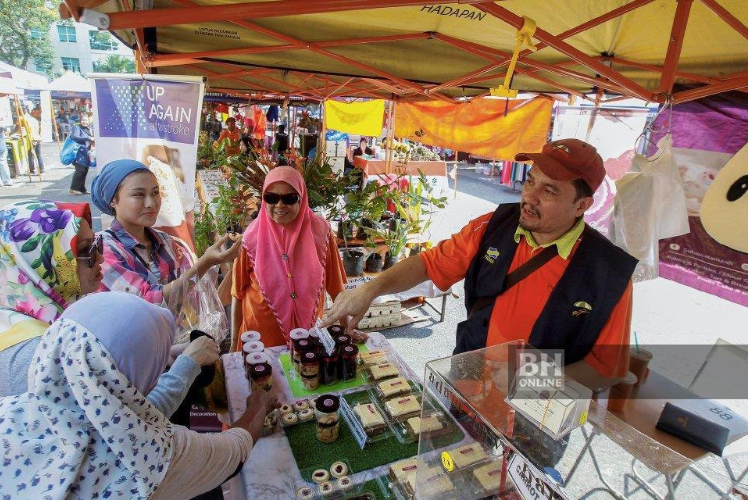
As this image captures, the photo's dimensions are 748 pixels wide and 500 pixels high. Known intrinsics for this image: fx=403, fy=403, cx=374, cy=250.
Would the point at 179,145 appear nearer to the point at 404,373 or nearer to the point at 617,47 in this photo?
the point at 404,373

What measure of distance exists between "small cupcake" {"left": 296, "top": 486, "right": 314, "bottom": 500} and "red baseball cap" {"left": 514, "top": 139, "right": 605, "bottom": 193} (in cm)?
154

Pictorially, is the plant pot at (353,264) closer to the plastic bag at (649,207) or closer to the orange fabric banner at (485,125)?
the orange fabric banner at (485,125)

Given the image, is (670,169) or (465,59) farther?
(465,59)

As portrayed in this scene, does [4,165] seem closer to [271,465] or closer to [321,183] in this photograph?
[321,183]

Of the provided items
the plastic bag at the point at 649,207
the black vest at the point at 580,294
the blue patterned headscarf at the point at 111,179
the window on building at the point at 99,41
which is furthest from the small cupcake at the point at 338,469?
the window on building at the point at 99,41

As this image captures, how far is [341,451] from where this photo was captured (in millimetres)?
1583

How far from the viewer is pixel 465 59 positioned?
3787mm

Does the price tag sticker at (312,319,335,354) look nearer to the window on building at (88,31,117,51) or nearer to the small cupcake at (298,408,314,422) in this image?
the small cupcake at (298,408,314,422)

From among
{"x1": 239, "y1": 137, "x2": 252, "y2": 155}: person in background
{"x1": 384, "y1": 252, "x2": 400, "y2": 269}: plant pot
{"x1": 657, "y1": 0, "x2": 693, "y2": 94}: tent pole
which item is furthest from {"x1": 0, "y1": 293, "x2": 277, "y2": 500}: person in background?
{"x1": 239, "y1": 137, "x2": 252, "y2": 155}: person in background

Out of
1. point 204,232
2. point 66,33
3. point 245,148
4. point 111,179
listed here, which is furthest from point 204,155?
point 66,33

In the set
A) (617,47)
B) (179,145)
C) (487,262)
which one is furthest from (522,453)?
(617,47)

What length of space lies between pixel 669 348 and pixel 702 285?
5.71 feet

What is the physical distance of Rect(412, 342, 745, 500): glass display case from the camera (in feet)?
3.02

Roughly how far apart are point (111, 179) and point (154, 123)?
0.55 m
